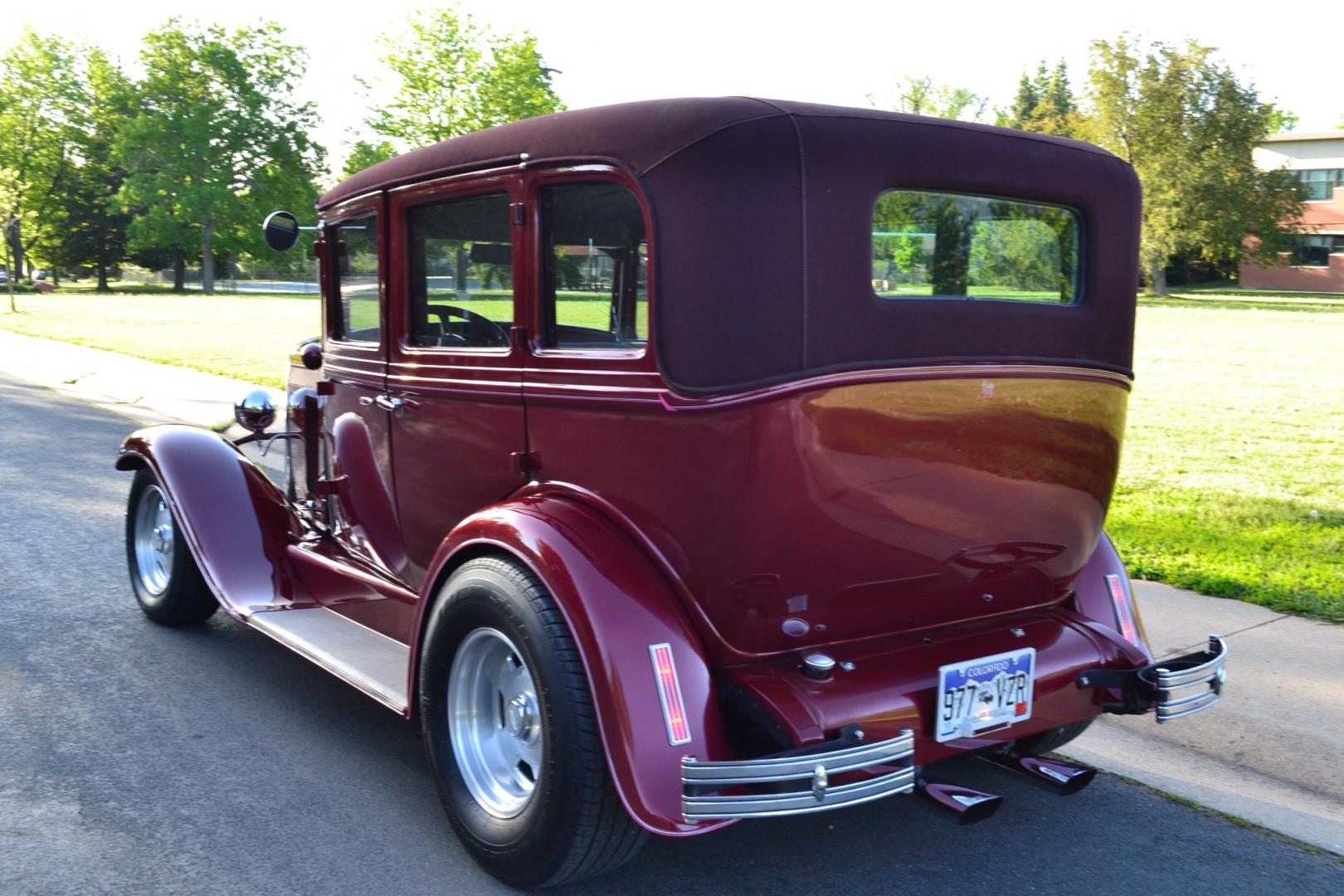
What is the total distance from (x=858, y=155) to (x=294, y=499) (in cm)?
330

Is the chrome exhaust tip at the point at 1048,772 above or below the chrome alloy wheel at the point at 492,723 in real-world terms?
below

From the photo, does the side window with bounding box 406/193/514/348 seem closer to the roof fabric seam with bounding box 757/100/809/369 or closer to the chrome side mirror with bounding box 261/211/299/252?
the chrome side mirror with bounding box 261/211/299/252

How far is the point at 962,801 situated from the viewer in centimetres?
292

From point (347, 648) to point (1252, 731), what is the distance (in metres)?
3.14

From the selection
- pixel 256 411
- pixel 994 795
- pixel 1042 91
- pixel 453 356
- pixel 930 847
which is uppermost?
pixel 1042 91

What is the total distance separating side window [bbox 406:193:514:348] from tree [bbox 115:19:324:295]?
5762cm

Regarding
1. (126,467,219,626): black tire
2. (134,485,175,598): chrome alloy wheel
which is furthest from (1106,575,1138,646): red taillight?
(134,485,175,598): chrome alloy wheel

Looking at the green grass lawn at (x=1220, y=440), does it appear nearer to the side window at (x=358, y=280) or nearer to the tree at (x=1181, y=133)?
the side window at (x=358, y=280)

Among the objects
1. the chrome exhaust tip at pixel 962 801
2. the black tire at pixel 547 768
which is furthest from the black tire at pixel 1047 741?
the black tire at pixel 547 768

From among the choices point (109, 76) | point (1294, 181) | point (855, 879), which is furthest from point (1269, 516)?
point (109, 76)

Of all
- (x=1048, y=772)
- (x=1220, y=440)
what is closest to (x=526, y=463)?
(x=1048, y=772)

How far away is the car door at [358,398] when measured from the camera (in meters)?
4.05

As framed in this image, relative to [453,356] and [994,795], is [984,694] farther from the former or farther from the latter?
[453,356]

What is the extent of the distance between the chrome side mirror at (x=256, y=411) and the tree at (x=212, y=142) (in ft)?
184
